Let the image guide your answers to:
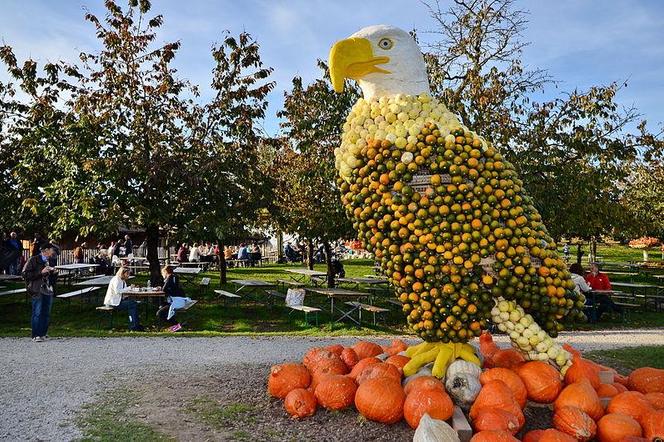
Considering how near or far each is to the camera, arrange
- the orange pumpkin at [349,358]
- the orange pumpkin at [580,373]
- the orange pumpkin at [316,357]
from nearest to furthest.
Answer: the orange pumpkin at [580,373] → the orange pumpkin at [316,357] → the orange pumpkin at [349,358]

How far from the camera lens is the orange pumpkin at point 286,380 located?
18.9 ft

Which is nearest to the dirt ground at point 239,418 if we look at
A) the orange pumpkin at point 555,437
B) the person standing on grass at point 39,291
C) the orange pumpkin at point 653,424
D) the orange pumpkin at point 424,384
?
the orange pumpkin at point 424,384

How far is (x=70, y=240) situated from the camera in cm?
2992

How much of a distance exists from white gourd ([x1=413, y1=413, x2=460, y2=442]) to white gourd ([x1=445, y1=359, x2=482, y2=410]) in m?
0.91

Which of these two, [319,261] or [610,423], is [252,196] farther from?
[319,261]

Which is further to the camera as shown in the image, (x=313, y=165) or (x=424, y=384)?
(x=313, y=165)

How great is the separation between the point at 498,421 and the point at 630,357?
5.39 meters

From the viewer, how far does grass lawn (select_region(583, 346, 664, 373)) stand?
8.02 m

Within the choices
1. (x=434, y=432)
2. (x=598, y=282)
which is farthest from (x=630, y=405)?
(x=598, y=282)

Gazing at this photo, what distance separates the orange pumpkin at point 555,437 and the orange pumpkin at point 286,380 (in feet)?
7.93

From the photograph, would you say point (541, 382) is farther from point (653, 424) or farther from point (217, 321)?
point (217, 321)

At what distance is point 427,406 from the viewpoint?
4.68 m

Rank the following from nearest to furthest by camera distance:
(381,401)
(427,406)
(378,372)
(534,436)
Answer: (534,436)
(427,406)
(381,401)
(378,372)

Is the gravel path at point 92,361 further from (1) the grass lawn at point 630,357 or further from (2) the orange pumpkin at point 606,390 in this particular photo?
(2) the orange pumpkin at point 606,390
